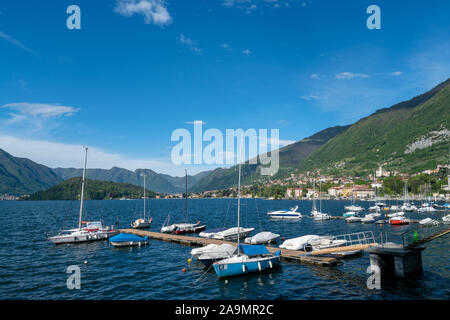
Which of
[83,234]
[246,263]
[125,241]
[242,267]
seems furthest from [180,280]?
[83,234]

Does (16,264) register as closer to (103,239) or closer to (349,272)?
(103,239)

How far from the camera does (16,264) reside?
36.6m

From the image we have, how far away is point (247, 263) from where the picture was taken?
101 feet

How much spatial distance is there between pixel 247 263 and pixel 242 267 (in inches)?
29.5

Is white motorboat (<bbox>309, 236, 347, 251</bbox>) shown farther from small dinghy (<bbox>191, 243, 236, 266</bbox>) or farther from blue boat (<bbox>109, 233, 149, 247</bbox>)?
blue boat (<bbox>109, 233, 149, 247</bbox>)

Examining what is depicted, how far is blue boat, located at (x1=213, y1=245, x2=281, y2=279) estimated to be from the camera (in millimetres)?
29609

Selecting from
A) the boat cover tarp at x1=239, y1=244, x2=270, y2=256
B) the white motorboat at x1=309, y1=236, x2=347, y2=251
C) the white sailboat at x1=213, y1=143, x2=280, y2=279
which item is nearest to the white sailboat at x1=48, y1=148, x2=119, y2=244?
the white sailboat at x1=213, y1=143, x2=280, y2=279

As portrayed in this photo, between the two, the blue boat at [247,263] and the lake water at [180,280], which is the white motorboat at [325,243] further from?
the blue boat at [247,263]

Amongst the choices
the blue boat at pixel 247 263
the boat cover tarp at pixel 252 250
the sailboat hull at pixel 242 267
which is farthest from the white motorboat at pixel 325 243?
the boat cover tarp at pixel 252 250

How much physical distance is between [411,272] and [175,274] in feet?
83.1

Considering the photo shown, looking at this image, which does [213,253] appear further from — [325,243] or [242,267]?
[325,243]

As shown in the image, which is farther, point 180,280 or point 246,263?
point 246,263

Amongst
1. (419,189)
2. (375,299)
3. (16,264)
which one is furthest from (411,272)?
(419,189)
